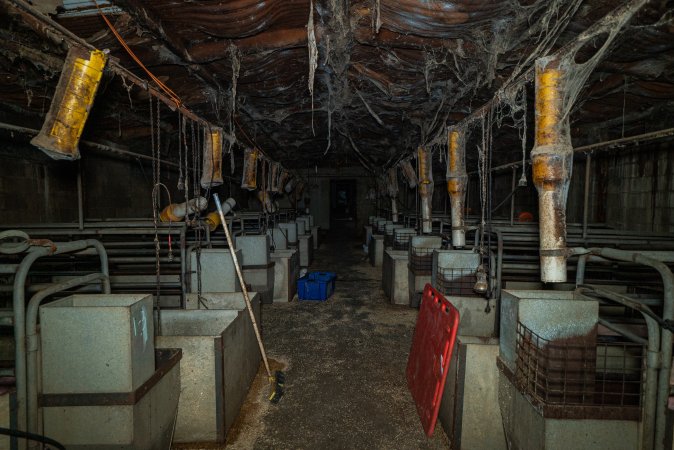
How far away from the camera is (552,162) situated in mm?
2857

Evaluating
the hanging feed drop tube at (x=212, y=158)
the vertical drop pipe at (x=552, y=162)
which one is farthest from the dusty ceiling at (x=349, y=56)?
the vertical drop pipe at (x=552, y=162)

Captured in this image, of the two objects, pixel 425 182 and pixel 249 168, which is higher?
pixel 249 168

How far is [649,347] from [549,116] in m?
1.90

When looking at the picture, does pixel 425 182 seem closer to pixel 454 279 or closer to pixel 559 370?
pixel 454 279

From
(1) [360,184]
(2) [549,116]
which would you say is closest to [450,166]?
(2) [549,116]

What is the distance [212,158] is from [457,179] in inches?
169

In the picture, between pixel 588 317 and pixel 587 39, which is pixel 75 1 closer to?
pixel 587 39

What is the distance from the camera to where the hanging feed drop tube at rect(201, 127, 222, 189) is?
5.89 metres

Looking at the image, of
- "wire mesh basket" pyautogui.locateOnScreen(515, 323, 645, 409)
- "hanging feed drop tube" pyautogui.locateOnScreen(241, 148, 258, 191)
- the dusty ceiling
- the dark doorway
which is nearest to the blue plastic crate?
"hanging feed drop tube" pyautogui.locateOnScreen(241, 148, 258, 191)

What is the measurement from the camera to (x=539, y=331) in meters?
2.80

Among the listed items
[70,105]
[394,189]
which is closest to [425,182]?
[394,189]

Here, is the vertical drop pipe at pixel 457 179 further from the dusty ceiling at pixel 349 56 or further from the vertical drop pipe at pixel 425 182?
the vertical drop pipe at pixel 425 182

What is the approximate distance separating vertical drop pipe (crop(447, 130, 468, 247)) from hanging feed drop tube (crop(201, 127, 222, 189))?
13.3 ft

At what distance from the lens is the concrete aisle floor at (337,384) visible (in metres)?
3.59
